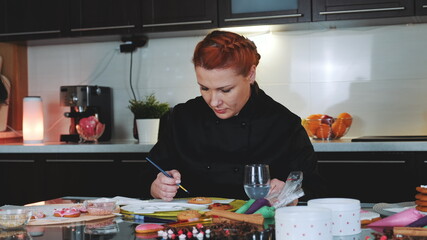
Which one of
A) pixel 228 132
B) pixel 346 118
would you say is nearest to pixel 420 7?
pixel 346 118

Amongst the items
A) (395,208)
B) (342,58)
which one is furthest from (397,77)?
(395,208)

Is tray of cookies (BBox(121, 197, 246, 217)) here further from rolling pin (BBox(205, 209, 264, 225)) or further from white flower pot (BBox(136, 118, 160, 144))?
white flower pot (BBox(136, 118, 160, 144))

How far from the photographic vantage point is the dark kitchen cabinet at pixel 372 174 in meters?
3.03

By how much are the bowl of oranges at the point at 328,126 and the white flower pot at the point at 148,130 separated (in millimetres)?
931

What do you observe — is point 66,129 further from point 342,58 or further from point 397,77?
point 397,77

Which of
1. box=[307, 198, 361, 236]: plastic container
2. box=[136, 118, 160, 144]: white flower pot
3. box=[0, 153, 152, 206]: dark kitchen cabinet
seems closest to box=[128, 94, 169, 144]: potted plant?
box=[136, 118, 160, 144]: white flower pot

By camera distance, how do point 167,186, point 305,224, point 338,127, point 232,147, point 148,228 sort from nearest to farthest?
1. point 305,224
2. point 148,228
3. point 167,186
4. point 232,147
5. point 338,127

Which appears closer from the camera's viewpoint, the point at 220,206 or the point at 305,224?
the point at 305,224

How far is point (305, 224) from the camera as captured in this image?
42.4 inches

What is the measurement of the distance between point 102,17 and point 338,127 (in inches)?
66.4

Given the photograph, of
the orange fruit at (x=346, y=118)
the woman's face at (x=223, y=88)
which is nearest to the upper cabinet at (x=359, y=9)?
the orange fruit at (x=346, y=118)

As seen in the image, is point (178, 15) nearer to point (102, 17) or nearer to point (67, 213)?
point (102, 17)

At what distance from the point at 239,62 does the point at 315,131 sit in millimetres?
1490

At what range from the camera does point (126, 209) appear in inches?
62.4
